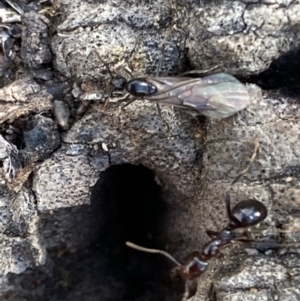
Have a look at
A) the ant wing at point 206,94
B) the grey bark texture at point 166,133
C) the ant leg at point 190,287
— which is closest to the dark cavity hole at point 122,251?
the ant leg at point 190,287

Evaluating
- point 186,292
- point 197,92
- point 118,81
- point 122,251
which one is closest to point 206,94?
point 197,92

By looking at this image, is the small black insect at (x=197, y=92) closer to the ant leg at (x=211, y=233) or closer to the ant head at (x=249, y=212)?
the ant head at (x=249, y=212)

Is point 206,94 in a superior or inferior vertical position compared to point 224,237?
superior

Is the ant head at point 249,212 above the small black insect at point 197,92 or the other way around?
the other way around

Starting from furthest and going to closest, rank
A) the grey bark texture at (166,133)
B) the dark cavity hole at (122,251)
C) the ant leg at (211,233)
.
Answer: the dark cavity hole at (122,251)
the ant leg at (211,233)
the grey bark texture at (166,133)

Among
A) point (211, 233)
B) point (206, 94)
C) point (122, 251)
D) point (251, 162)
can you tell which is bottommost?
point (122, 251)

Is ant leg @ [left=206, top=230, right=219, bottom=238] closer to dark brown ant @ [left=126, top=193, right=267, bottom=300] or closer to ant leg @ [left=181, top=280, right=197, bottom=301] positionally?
dark brown ant @ [left=126, top=193, right=267, bottom=300]

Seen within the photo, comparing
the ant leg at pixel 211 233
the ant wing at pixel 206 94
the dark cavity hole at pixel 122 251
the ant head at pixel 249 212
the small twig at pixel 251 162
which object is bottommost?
the dark cavity hole at pixel 122 251

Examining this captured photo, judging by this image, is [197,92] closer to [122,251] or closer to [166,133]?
[166,133]
